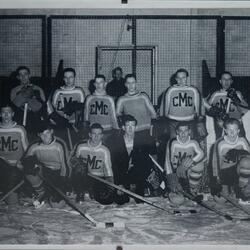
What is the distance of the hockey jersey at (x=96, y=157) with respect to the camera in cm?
301

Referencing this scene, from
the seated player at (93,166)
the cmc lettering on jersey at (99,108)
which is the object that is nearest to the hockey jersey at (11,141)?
the seated player at (93,166)

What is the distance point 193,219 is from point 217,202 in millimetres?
208

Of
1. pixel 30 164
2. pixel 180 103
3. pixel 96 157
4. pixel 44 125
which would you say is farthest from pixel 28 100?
pixel 180 103

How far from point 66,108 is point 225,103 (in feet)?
A: 3.33

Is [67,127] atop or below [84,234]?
atop

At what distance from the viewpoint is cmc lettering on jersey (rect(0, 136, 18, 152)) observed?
3.01m

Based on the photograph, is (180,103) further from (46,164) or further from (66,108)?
(46,164)

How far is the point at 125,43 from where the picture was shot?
9.72ft

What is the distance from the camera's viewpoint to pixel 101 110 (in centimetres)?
302

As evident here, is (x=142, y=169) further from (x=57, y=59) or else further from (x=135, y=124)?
(x=57, y=59)

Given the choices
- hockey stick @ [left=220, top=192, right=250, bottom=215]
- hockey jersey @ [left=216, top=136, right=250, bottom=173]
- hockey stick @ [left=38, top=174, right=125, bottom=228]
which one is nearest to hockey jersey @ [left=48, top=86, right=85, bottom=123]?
hockey stick @ [left=38, top=174, right=125, bottom=228]

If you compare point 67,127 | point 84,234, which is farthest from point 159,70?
point 84,234

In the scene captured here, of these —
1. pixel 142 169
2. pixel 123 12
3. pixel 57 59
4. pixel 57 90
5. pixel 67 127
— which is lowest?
pixel 142 169

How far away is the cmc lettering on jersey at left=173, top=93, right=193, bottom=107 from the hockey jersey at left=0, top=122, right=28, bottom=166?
3.22 feet
